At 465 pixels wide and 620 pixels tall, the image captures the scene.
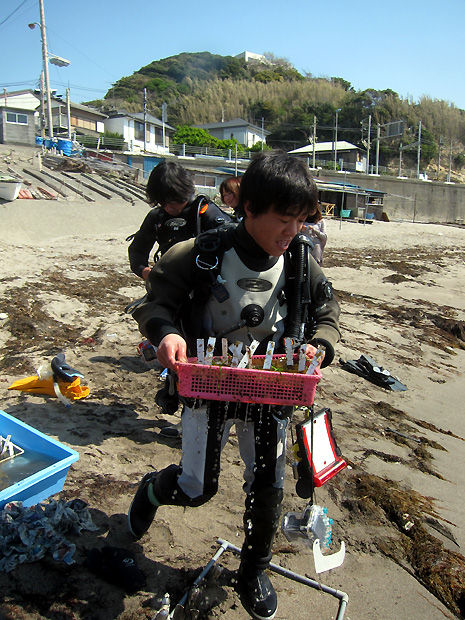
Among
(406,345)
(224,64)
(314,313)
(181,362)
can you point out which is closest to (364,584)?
(314,313)

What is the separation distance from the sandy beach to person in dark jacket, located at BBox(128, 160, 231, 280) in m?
1.31

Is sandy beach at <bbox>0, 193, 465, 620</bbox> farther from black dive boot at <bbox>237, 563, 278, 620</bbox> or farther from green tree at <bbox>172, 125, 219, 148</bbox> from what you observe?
green tree at <bbox>172, 125, 219, 148</bbox>

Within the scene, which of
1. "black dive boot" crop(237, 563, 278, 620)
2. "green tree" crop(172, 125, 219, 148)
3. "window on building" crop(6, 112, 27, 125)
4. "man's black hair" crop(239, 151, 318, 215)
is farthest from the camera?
"green tree" crop(172, 125, 219, 148)

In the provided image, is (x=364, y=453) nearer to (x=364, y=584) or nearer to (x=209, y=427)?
(x=364, y=584)

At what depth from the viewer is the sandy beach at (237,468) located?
2232 mm

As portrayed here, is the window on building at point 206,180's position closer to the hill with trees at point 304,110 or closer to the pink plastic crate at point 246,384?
the hill with trees at point 304,110

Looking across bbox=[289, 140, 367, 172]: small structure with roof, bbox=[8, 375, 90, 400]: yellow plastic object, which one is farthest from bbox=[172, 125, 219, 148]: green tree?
bbox=[8, 375, 90, 400]: yellow plastic object

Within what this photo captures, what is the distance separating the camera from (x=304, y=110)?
3627 inches

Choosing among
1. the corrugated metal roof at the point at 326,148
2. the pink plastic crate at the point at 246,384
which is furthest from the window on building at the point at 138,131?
the pink plastic crate at the point at 246,384

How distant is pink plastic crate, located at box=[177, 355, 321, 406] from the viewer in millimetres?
1790

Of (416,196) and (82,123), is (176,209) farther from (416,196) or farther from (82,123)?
(82,123)

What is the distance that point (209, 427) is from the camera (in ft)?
6.75

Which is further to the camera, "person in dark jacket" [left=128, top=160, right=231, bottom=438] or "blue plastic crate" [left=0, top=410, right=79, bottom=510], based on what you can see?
"person in dark jacket" [left=128, top=160, right=231, bottom=438]

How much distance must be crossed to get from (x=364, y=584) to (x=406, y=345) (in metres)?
4.83
